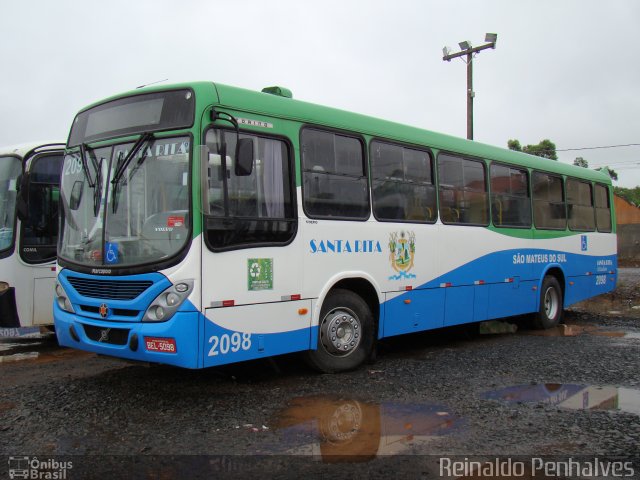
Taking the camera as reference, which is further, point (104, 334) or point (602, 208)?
point (602, 208)

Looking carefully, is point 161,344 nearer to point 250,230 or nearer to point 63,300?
point 250,230

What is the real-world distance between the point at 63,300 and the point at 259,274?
2.15 meters

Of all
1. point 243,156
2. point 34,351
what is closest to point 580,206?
point 243,156

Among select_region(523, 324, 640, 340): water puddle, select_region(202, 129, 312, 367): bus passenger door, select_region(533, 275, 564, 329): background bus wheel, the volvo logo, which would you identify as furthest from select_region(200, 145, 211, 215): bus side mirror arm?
select_region(533, 275, 564, 329): background bus wheel

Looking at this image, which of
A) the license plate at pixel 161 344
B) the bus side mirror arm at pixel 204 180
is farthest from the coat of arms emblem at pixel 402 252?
the license plate at pixel 161 344

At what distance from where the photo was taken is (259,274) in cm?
590

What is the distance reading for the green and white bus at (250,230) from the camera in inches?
212

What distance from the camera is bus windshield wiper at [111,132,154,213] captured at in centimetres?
562

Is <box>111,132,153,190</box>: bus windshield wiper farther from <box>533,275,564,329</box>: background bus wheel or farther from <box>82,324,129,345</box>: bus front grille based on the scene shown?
<box>533,275,564,329</box>: background bus wheel

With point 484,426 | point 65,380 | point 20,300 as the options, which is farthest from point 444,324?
point 20,300

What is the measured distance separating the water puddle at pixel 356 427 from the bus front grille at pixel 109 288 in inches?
69.5

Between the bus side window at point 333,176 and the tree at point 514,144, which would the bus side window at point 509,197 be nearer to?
the bus side window at point 333,176

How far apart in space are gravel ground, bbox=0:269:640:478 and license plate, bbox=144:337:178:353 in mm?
632

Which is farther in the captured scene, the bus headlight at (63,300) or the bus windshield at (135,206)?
the bus headlight at (63,300)
